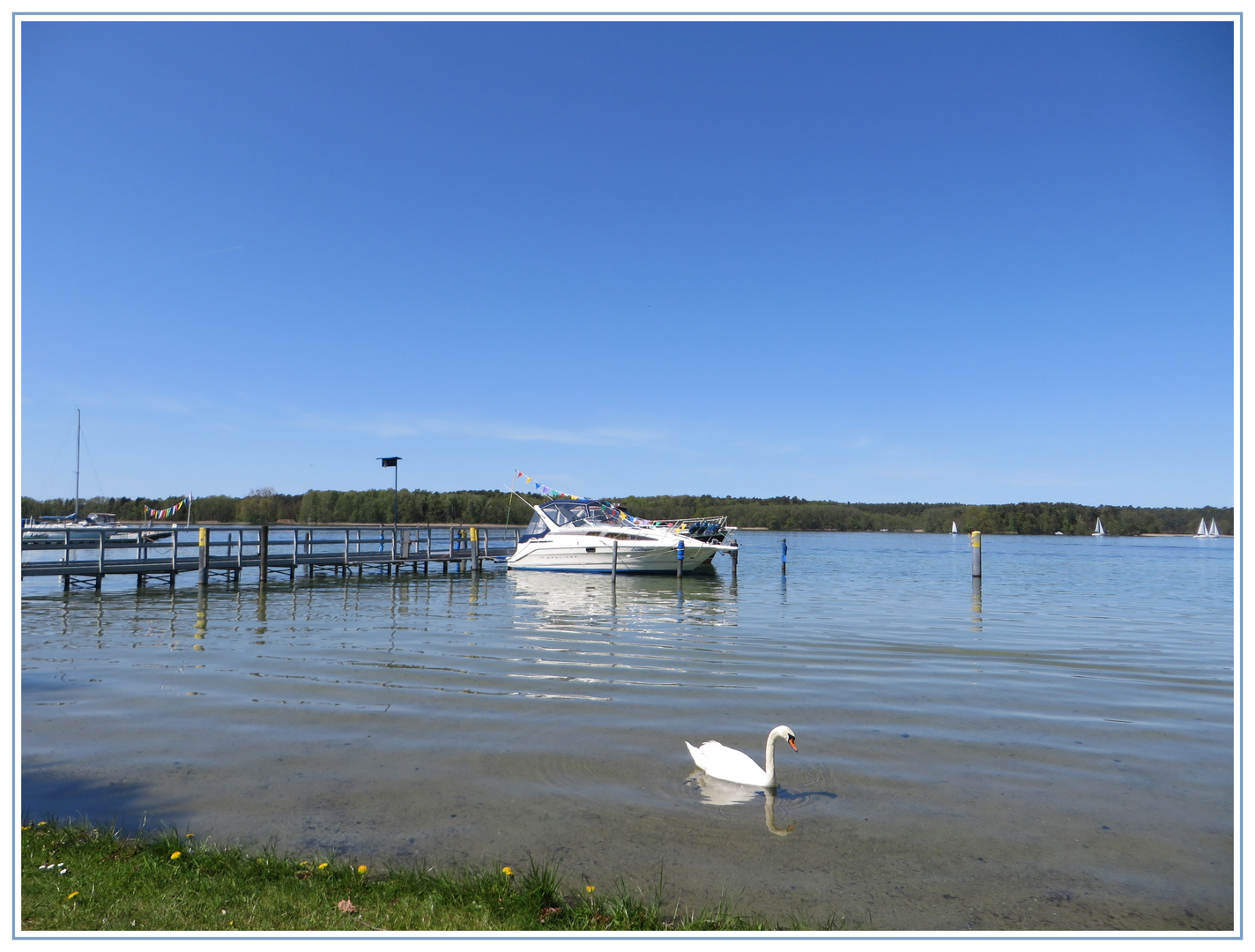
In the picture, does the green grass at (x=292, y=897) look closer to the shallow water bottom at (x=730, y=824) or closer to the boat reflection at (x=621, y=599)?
the shallow water bottom at (x=730, y=824)

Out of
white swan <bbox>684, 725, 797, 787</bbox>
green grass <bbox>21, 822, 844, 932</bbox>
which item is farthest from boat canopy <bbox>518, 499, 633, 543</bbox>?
green grass <bbox>21, 822, 844, 932</bbox>

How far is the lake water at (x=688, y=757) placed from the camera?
521cm

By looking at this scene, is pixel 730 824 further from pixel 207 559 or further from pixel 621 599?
pixel 207 559

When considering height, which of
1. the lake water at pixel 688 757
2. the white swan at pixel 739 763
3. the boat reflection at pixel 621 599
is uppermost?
the white swan at pixel 739 763

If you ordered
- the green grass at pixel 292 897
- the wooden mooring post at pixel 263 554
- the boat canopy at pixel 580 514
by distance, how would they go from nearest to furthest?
1. the green grass at pixel 292 897
2. the wooden mooring post at pixel 263 554
3. the boat canopy at pixel 580 514

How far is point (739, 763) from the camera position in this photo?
6.77 m

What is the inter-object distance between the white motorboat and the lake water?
14570 millimetres

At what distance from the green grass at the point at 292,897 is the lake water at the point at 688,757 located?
0.47 m

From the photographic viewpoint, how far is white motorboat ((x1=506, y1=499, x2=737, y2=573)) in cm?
3234

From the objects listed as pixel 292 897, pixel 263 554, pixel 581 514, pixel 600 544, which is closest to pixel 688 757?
pixel 292 897

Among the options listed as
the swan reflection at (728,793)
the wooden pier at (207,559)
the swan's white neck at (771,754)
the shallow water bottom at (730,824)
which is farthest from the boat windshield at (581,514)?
the swan's white neck at (771,754)

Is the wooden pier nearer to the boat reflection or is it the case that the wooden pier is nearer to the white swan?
the boat reflection

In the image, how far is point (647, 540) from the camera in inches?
1283

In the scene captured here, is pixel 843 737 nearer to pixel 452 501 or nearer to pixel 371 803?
pixel 371 803
